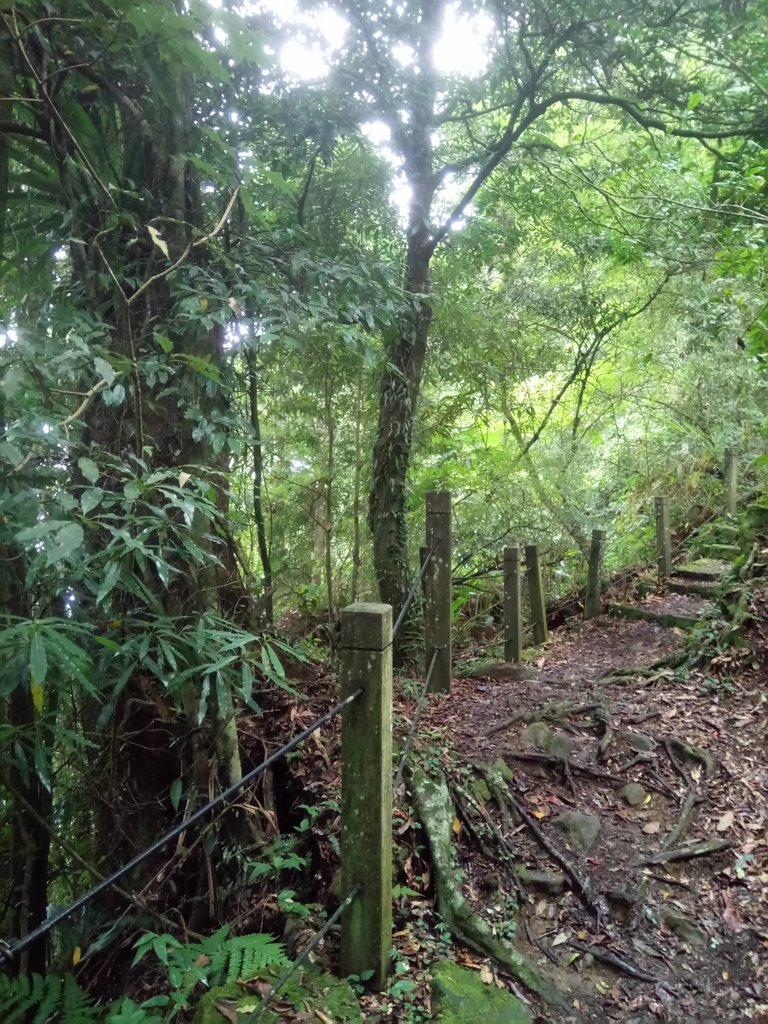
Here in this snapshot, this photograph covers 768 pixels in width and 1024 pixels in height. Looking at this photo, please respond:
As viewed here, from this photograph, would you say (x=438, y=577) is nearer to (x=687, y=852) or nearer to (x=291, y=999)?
(x=687, y=852)

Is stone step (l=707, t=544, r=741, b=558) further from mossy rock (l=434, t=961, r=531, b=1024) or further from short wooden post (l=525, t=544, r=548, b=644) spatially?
mossy rock (l=434, t=961, r=531, b=1024)

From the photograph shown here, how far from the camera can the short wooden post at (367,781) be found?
2410 millimetres

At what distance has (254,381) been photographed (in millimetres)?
4371

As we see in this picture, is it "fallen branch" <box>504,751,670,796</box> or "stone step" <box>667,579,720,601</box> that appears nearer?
"fallen branch" <box>504,751,670,796</box>

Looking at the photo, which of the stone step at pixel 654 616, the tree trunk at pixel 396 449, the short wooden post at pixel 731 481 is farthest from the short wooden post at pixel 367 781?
the short wooden post at pixel 731 481

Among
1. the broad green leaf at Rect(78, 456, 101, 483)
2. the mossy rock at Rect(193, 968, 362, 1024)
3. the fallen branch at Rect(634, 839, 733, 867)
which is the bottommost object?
the fallen branch at Rect(634, 839, 733, 867)

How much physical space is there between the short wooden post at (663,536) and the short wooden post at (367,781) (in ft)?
24.3

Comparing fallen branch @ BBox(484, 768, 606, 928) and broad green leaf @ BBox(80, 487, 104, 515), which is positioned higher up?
broad green leaf @ BBox(80, 487, 104, 515)

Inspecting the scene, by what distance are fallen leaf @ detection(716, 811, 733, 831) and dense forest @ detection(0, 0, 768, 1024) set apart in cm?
56

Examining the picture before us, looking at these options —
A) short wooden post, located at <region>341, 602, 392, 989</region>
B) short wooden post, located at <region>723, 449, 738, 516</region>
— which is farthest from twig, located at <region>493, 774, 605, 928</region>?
short wooden post, located at <region>723, 449, 738, 516</region>

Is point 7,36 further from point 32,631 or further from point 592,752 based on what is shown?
point 592,752

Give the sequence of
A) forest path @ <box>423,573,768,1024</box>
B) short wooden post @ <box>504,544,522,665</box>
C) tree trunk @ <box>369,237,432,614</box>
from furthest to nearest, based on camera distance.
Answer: short wooden post @ <box>504,544,522,665</box>, tree trunk @ <box>369,237,432,614</box>, forest path @ <box>423,573,768,1024</box>

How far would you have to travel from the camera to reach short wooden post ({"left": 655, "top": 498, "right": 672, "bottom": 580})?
896 cm

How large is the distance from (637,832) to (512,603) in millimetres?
2843
